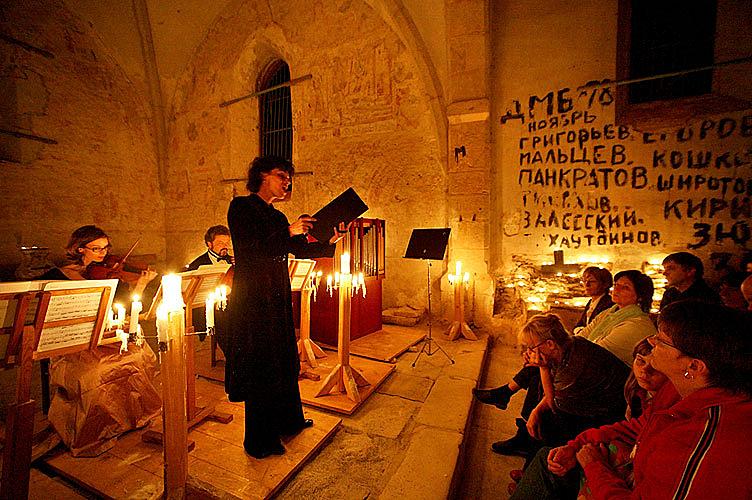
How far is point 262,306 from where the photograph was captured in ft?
7.59

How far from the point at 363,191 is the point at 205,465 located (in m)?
5.40

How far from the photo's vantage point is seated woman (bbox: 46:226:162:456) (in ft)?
8.25

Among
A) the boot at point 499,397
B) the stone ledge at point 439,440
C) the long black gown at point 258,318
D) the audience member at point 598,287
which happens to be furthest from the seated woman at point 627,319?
the long black gown at point 258,318

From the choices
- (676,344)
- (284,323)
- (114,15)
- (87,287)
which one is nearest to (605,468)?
(676,344)

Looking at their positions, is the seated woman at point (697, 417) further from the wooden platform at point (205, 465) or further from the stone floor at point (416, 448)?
the wooden platform at point (205, 465)

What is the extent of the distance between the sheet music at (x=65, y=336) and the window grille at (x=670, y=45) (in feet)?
23.6

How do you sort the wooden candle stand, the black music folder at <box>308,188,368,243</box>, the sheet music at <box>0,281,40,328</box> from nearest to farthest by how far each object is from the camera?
the sheet music at <box>0,281,40,328</box>, the black music folder at <box>308,188,368,243</box>, the wooden candle stand

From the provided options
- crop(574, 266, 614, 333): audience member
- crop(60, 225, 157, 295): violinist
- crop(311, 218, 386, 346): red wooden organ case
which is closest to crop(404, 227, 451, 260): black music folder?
crop(311, 218, 386, 346): red wooden organ case

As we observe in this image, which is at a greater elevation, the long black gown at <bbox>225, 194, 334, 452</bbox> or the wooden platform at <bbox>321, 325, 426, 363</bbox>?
the long black gown at <bbox>225, 194, 334, 452</bbox>

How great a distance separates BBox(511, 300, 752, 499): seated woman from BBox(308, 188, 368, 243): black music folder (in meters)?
1.72

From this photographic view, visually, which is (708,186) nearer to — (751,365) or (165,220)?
(751,365)

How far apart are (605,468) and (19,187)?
1013 centimetres

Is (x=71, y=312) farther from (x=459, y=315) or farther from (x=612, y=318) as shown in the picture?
(x=459, y=315)

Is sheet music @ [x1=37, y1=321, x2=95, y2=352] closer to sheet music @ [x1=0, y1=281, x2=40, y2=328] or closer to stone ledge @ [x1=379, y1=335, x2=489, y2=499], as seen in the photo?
sheet music @ [x1=0, y1=281, x2=40, y2=328]
